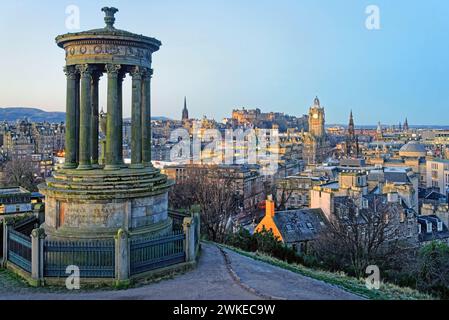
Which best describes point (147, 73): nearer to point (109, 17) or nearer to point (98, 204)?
point (109, 17)

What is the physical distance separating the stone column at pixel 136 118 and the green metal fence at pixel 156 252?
3.30 m

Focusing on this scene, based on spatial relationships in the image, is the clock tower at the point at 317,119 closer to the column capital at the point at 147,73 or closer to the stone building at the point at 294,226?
the stone building at the point at 294,226

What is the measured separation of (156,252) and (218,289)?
2692mm

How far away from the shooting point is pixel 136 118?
1712 cm

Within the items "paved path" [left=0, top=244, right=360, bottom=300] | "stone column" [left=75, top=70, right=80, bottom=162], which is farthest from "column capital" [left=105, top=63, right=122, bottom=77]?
"paved path" [left=0, top=244, right=360, bottom=300]

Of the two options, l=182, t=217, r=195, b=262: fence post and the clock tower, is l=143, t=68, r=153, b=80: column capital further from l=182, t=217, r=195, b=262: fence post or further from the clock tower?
the clock tower

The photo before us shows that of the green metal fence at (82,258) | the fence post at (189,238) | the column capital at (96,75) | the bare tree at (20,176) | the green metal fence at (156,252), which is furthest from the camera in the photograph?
the bare tree at (20,176)

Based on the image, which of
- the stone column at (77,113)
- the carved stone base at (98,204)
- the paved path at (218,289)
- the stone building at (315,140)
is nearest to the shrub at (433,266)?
the paved path at (218,289)

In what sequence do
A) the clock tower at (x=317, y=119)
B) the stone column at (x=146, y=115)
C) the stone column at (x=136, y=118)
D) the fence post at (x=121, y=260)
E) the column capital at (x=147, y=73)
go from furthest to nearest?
the clock tower at (x=317, y=119)
the stone column at (x=146, y=115)
the column capital at (x=147, y=73)
the stone column at (x=136, y=118)
the fence post at (x=121, y=260)

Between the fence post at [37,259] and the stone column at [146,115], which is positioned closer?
the fence post at [37,259]

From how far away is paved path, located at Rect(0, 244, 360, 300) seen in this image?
12555 millimetres

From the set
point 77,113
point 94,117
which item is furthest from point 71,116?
point 94,117

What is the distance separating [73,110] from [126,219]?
15.5ft

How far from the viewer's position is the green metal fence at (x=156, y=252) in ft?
46.4
